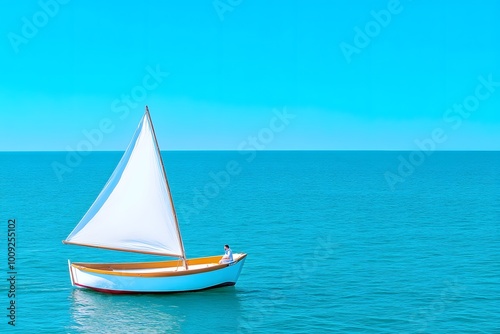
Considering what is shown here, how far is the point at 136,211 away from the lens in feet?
133

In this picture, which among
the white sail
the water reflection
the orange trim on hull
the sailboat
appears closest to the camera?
the water reflection

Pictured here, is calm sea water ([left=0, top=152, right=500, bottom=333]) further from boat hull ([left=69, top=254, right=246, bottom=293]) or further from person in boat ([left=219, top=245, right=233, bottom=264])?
person in boat ([left=219, top=245, right=233, bottom=264])

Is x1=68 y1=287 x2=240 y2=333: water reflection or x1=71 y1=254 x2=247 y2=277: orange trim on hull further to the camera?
x1=71 y1=254 x2=247 y2=277: orange trim on hull

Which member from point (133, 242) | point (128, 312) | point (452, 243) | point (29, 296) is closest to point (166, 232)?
point (133, 242)

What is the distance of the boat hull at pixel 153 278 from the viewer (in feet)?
126

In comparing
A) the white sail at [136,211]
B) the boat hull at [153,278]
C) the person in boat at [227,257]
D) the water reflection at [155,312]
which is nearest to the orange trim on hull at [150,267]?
the boat hull at [153,278]

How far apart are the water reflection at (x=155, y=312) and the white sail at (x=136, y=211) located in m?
3.26

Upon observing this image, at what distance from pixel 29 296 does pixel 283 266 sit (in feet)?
64.1

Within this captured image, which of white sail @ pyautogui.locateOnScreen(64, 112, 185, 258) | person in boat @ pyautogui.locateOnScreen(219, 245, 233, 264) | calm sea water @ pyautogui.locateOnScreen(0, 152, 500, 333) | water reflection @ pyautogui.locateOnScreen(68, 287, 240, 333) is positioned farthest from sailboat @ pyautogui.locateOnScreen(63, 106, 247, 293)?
calm sea water @ pyautogui.locateOnScreen(0, 152, 500, 333)

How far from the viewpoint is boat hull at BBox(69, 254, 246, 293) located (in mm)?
38531

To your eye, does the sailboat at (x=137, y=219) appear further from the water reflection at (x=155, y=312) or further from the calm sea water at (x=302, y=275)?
the calm sea water at (x=302, y=275)

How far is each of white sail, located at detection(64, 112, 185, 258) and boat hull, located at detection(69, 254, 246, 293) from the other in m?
1.75

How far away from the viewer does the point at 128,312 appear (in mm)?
36188

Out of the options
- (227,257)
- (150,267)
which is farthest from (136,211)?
(227,257)
